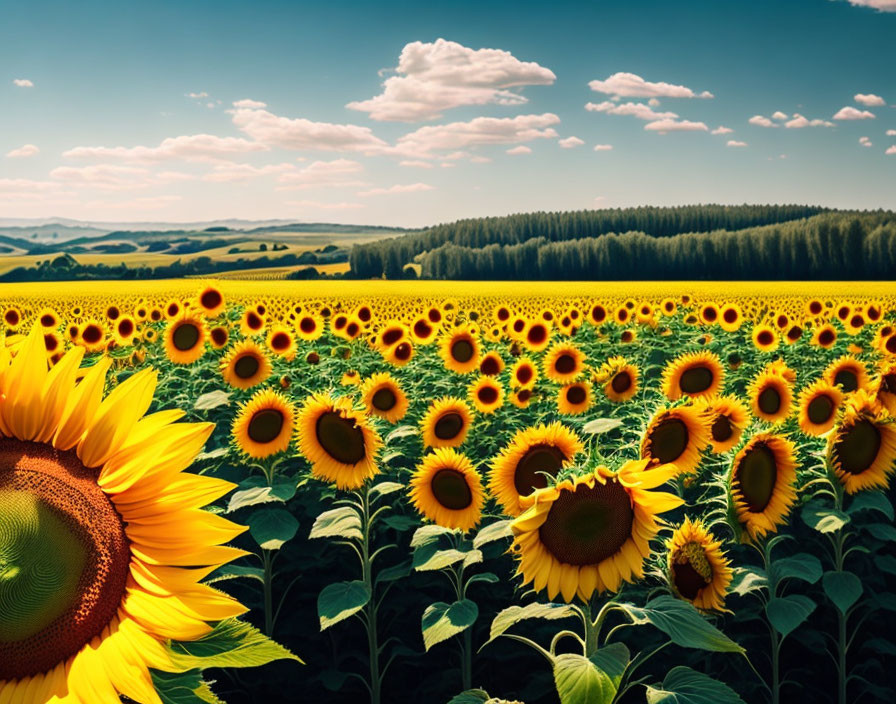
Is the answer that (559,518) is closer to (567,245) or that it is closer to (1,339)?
(1,339)

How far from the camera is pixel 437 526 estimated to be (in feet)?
14.8

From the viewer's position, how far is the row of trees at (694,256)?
82.1 meters

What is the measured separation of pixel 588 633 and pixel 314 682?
3471 mm

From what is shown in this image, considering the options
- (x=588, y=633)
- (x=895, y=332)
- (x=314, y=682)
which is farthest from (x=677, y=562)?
(x=895, y=332)

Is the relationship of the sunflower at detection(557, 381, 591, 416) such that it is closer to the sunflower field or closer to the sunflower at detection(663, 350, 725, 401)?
the sunflower field

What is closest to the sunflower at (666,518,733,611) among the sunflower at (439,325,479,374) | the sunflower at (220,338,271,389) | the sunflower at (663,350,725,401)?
the sunflower at (663,350,725,401)

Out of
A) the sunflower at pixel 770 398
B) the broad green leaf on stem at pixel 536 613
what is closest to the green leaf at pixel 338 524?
the broad green leaf on stem at pixel 536 613

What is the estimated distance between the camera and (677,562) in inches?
130

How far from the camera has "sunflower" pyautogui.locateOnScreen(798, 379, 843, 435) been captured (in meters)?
6.09

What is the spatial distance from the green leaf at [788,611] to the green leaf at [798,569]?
0.13 m

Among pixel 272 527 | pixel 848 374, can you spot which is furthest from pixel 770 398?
pixel 272 527

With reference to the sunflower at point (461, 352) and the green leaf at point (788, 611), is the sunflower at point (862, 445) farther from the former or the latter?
the sunflower at point (461, 352)

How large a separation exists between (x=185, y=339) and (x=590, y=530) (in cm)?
821

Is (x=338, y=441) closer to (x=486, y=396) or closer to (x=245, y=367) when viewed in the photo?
(x=486, y=396)
